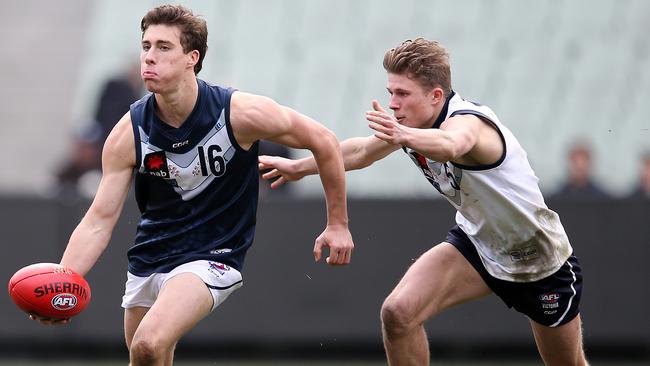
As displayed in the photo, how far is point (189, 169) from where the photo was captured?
675cm

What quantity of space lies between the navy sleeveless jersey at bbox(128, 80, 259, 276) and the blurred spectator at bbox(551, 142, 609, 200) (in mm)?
5411

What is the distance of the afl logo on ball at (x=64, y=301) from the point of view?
6.42 meters

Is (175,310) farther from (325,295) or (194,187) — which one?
(325,295)

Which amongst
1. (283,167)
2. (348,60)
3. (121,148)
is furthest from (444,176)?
(348,60)

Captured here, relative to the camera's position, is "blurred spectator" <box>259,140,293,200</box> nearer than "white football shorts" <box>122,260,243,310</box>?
No

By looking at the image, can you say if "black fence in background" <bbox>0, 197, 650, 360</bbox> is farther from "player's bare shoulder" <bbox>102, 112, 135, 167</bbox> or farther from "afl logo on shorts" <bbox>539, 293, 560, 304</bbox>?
"player's bare shoulder" <bbox>102, 112, 135, 167</bbox>

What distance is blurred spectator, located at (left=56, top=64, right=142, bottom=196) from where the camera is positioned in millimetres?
12609

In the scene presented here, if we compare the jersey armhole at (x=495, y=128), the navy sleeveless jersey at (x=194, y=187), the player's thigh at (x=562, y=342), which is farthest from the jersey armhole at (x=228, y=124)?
the player's thigh at (x=562, y=342)

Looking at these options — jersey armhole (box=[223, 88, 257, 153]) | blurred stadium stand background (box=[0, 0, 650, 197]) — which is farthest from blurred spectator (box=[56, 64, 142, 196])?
jersey armhole (box=[223, 88, 257, 153])

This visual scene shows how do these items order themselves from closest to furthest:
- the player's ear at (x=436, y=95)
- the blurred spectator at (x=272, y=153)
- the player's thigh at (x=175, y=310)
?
the player's thigh at (x=175, y=310) < the player's ear at (x=436, y=95) < the blurred spectator at (x=272, y=153)

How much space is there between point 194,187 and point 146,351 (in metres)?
1.06

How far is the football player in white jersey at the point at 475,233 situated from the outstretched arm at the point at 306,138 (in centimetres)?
39

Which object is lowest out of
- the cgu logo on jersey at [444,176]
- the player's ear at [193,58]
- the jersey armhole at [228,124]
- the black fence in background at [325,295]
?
the black fence in background at [325,295]

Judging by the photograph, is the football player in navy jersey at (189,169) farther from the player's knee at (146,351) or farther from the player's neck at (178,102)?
the player's knee at (146,351)
